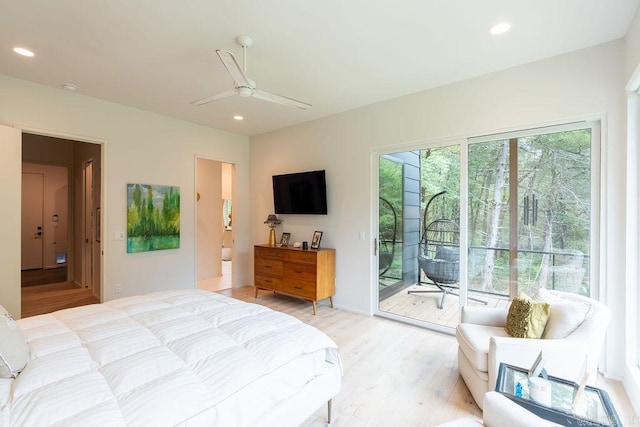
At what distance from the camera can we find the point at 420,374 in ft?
8.39

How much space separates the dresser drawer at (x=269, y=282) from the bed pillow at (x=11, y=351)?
10.3 ft

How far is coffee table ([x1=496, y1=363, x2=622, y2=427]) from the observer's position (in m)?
1.28

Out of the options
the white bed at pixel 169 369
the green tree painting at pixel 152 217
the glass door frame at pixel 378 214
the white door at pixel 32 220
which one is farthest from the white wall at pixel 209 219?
the white door at pixel 32 220

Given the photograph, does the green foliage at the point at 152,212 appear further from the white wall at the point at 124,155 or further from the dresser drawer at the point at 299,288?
the dresser drawer at the point at 299,288

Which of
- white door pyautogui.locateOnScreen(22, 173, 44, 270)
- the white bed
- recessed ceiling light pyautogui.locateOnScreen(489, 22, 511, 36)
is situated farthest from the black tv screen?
white door pyautogui.locateOnScreen(22, 173, 44, 270)

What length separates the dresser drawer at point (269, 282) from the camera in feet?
14.7

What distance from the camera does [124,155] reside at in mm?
4055

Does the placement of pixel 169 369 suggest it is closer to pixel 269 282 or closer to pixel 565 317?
pixel 565 317

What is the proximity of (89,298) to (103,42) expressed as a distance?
3.95 meters

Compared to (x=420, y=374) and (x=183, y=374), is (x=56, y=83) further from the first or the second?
(x=420, y=374)

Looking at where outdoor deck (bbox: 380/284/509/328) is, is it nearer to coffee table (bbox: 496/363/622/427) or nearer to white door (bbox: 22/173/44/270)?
coffee table (bbox: 496/363/622/427)

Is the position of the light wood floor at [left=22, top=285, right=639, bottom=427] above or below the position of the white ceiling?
below

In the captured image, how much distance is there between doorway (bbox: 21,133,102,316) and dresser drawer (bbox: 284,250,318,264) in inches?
106

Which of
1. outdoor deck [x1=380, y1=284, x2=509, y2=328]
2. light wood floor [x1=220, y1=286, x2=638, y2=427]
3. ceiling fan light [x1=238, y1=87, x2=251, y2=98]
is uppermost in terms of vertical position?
ceiling fan light [x1=238, y1=87, x2=251, y2=98]
